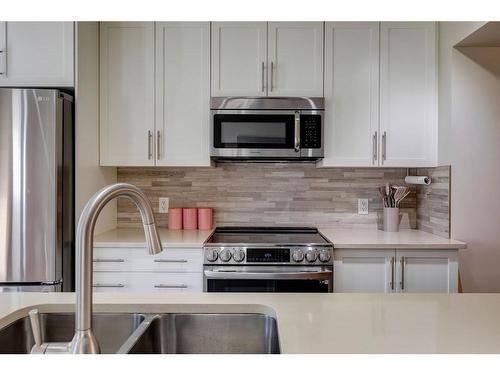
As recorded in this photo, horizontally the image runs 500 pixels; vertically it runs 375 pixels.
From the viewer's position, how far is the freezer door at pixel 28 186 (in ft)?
7.29

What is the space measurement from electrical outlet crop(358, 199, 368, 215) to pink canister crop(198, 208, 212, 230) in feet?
3.54

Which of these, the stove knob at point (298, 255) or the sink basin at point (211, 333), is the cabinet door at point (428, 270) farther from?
the sink basin at point (211, 333)

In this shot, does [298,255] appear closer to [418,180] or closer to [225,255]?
[225,255]

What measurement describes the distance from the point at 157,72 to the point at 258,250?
4.27 feet

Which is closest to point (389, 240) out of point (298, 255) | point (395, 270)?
point (395, 270)

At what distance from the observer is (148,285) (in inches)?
95.4

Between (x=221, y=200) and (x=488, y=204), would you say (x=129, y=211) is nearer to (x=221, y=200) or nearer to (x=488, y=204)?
(x=221, y=200)

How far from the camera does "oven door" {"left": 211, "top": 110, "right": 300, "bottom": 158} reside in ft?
8.79

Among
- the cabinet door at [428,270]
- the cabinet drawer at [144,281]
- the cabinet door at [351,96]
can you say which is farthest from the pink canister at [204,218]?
the cabinet door at [428,270]

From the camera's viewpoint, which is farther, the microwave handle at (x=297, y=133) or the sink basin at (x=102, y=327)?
the microwave handle at (x=297, y=133)

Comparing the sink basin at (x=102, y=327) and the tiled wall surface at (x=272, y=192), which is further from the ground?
the tiled wall surface at (x=272, y=192)

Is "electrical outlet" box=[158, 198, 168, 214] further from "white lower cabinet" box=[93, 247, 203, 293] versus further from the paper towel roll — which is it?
the paper towel roll

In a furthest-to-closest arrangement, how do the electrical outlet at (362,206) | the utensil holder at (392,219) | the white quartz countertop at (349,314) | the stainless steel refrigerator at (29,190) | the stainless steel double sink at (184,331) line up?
the electrical outlet at (362,206) < the utensil holder at (392,219) < the stainless steel refrigerator at (29,190) < the stainless steel double sink at (184,331) < the white quartz countertop at (349,314)
